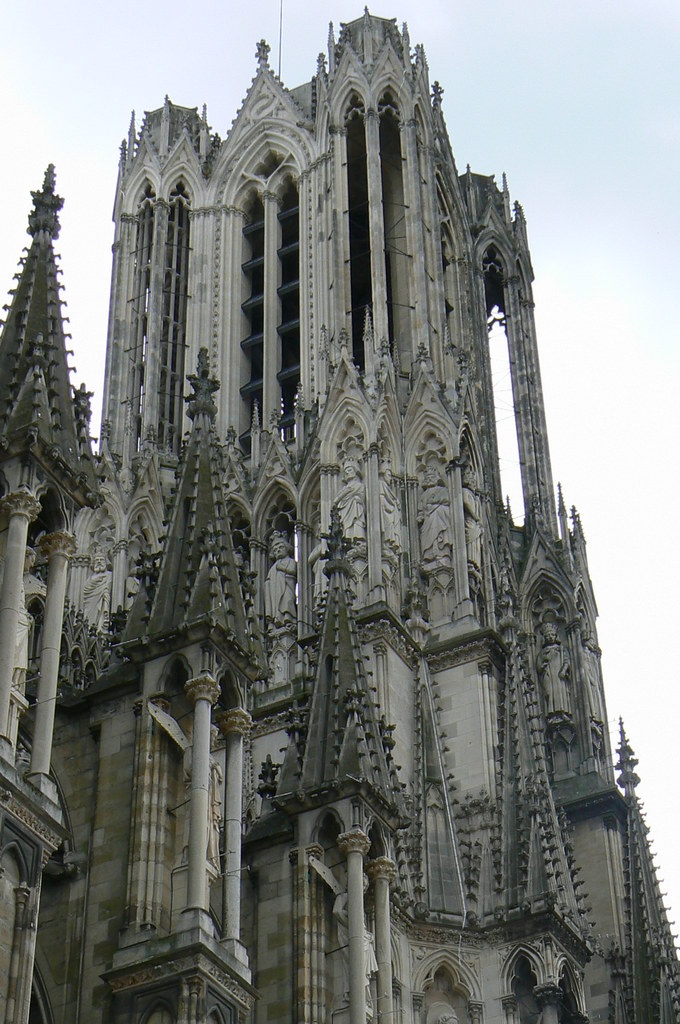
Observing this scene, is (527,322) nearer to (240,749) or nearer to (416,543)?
(416,543)

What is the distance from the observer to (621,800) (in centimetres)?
3847

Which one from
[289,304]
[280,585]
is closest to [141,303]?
[289,304]

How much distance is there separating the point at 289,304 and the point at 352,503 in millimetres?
10119

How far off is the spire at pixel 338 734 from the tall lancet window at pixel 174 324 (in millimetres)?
15520

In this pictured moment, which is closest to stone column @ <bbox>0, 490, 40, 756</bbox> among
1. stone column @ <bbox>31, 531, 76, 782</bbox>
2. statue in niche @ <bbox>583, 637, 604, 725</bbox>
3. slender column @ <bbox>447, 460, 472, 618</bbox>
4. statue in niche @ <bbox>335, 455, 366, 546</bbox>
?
→ stone column @ <bbox>31, 531, 76, 782</bbox>

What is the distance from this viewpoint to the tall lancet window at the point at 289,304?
43531 mm

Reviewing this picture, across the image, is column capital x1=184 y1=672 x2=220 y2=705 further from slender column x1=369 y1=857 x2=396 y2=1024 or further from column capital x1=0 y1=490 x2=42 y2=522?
slender column x1=369 y1=857 x2=396 y2=1024

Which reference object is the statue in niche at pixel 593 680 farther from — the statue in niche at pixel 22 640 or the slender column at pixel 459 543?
the statue in niche at pixel 22 640

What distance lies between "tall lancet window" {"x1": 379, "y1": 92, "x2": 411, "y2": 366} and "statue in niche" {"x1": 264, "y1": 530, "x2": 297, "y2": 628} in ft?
16.3

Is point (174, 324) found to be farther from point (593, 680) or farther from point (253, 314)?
point (593, 680)

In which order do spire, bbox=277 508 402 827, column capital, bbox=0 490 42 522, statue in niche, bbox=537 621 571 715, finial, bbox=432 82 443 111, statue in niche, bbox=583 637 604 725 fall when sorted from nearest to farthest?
column capital, bbox=0 490 42 522, spire, bbox=277 508 402 827, statue in niche, bbox=537 621 571 715, statue in niche, bbox=583 637 604 725, finial, bbox=432 82 443 111

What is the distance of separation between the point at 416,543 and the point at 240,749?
14394 mm

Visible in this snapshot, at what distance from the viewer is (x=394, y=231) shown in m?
44.0

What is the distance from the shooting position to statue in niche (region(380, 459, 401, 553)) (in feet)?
118
